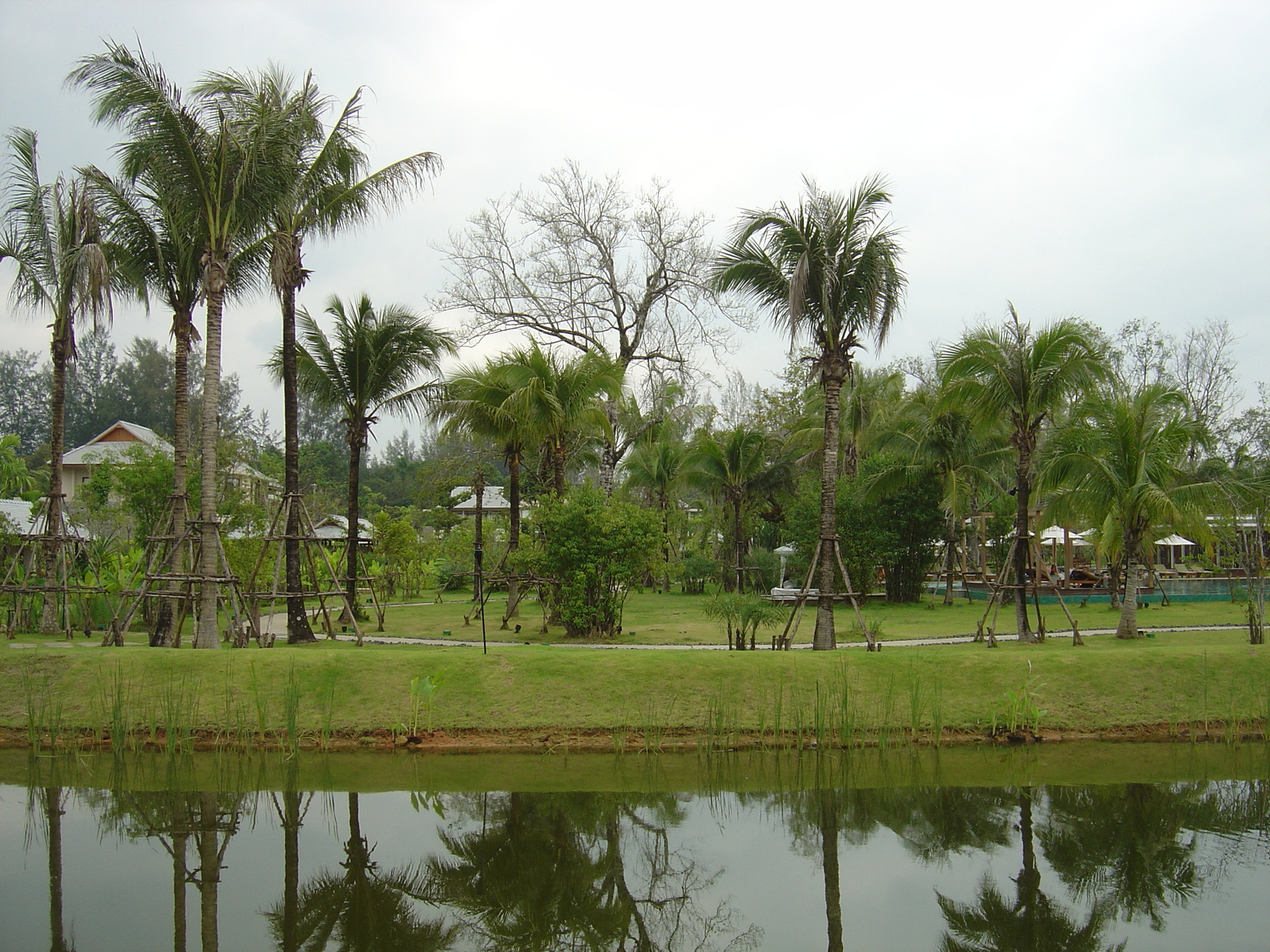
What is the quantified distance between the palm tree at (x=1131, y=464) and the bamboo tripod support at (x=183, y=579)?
47.1ft

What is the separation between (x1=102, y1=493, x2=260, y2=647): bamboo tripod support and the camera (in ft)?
44.9

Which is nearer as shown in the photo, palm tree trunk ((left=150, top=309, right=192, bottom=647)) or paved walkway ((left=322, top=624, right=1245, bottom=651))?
palm tree trunk ((left=150, top=309, right=192, bottom=647))

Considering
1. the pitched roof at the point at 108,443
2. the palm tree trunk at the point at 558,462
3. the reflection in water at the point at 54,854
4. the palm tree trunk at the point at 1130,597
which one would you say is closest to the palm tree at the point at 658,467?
the palm tree trunk at the point at 558,462

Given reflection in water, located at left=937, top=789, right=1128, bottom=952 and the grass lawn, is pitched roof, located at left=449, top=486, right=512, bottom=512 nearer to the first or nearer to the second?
Answer: the grass lawn

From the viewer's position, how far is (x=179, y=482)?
14875 mm

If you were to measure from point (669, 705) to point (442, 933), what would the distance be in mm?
5320

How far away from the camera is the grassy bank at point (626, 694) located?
1077 cm

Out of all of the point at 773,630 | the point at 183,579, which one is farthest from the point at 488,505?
the point at 183,579

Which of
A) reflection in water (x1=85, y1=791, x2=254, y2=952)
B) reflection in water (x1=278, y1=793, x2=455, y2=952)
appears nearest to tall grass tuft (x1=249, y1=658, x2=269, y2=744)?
reflection in water (x1=85, y1=791, x2=254, y2=952)

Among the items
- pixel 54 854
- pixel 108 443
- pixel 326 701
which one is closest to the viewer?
pixel 54 854

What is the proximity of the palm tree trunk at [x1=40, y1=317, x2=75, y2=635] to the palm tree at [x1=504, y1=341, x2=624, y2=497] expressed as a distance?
334 inches

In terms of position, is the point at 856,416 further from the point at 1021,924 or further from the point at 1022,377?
the point at 1021,924

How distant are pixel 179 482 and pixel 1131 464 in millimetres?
16419

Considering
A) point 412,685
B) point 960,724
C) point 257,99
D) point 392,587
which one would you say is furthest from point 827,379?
point 392,587
